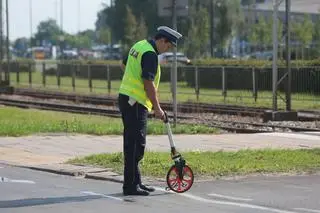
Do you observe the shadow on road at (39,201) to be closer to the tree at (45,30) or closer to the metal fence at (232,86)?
the metal fence at (232,86)

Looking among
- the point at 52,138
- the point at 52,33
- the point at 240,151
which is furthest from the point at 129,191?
the point at 52,33

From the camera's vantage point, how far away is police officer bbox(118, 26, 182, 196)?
378 inches

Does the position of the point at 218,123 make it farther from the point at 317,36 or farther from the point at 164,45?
the point at 317,36

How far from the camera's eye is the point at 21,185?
10.6 meters

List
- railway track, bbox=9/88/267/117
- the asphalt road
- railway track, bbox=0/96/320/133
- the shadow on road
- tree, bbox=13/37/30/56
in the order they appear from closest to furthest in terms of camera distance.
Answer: the asphalt road
the shadow on road
railway track, bbox=0/96/320/133
railway track, bbox=9/88/267/117
tree, bbox=13/37/30/56

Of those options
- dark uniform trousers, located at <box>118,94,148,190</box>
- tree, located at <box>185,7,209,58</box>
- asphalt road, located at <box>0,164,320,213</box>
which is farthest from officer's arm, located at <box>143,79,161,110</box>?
tree, located at <box>185,7,209,58</box>

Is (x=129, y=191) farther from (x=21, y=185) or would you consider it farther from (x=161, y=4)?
(x=161, y=4)

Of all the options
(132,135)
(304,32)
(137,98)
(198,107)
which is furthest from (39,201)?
(304,32)

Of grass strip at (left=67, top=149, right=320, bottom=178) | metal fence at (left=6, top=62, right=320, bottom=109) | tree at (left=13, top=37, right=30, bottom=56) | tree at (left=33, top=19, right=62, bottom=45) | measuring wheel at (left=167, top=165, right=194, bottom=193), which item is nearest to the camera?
measuring wheel at (left=167, top=165, right=194, bottom=193)

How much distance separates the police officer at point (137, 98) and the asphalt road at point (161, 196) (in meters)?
0.43

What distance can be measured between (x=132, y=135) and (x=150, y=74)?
0.84m

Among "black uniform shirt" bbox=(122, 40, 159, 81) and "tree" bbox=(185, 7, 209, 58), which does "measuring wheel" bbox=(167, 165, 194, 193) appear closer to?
"black uniform shirt" bbox=(122, 40, 159, 81)

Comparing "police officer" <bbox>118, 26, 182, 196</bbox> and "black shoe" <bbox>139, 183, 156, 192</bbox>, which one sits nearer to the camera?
"police officer" <bbox>118, 26, 182, 196</bbox>

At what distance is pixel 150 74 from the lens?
31.2 ft
